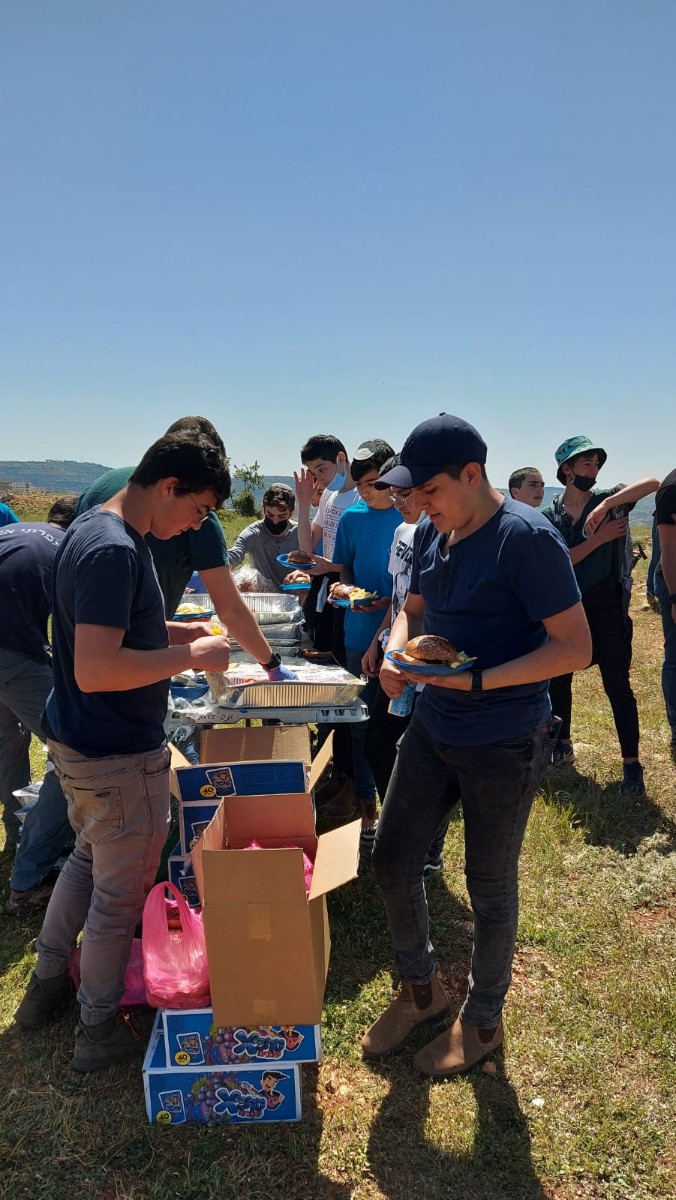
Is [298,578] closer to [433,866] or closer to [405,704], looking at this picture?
[405,704]

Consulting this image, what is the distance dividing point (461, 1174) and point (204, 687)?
210 centimetres

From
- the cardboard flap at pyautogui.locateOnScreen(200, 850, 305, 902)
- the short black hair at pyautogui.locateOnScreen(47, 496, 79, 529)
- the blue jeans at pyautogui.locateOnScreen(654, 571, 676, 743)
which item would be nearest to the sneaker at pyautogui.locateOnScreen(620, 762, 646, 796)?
the blue jeans at pyautogui.locateOnScreen(654, 571, 676, 743)

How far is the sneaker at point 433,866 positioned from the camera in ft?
10.8

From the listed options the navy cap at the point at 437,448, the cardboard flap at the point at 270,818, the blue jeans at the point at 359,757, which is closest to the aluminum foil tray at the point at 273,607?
the blue jeans at the point at 359,757

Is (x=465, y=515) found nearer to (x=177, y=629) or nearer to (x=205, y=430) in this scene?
(x=205, y=430)

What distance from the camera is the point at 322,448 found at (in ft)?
15.5

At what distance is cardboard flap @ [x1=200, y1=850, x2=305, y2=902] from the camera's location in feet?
6.33

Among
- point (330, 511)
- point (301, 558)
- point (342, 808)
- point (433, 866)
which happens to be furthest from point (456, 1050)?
point (330, 511)

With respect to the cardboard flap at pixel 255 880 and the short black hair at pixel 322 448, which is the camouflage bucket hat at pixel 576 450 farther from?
the cardboard flap at pixel 255 880

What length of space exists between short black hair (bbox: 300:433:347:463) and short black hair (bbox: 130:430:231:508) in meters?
2.69

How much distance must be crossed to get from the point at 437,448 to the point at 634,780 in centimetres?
313

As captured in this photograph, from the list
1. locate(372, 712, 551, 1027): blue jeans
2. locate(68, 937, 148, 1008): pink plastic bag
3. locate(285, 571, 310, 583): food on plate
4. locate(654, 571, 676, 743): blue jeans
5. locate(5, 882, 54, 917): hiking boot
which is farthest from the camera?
locate(285, 571, 310, 583): food on plate

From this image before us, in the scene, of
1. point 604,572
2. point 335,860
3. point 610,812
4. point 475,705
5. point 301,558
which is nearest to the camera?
point 475,705

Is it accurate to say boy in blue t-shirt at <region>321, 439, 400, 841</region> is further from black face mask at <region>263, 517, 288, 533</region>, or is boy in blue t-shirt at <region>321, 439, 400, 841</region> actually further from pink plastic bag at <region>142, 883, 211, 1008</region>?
black face mask at <region>263, 517, 288, 533</region>
